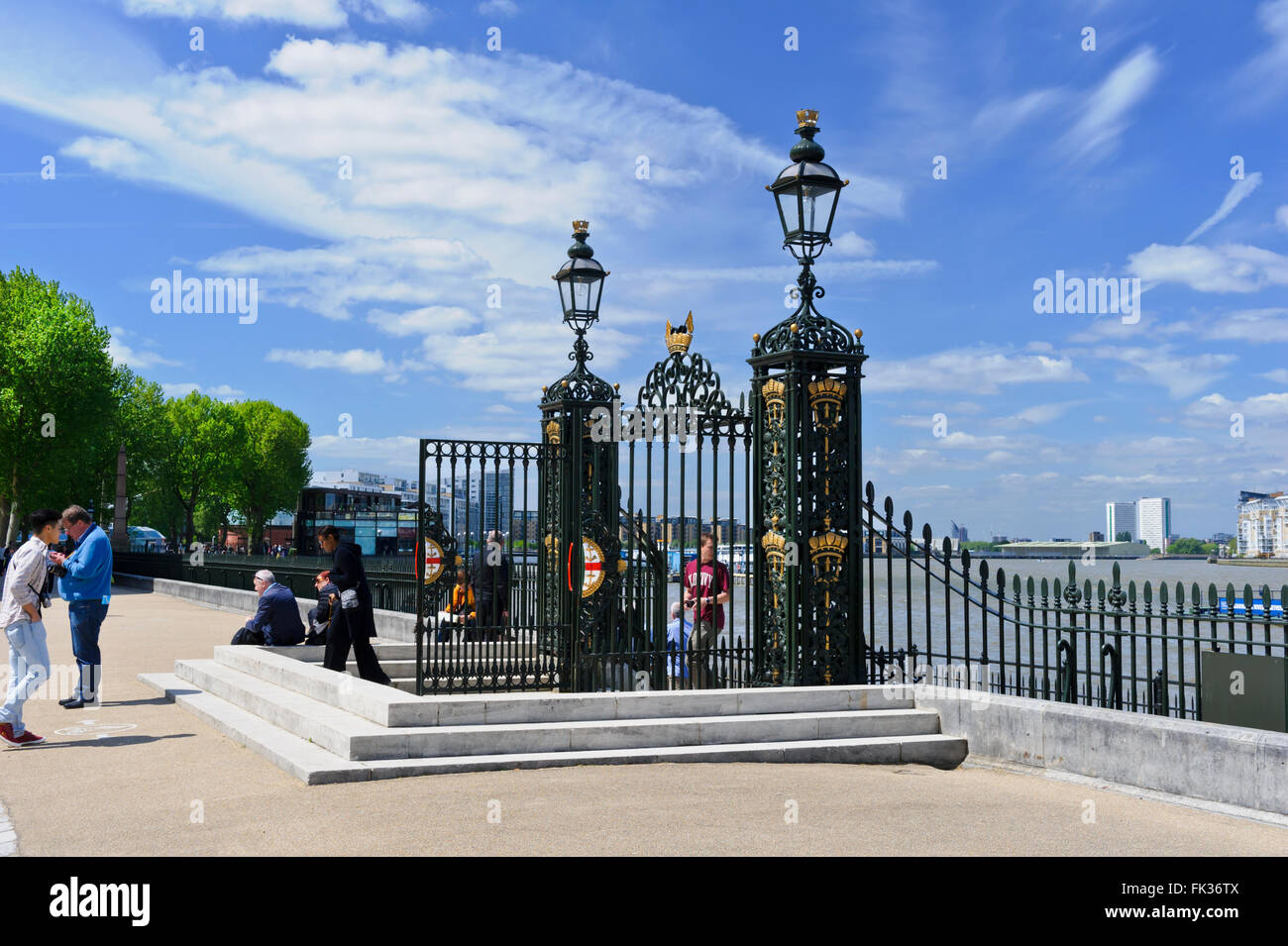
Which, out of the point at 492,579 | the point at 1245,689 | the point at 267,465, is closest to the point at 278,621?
the point at 492,579

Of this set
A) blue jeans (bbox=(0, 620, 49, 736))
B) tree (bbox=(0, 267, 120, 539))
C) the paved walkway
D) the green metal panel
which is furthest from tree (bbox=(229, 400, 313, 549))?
the green metal panel

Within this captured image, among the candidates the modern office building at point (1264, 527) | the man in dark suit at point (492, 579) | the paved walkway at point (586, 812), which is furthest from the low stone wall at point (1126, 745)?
the modern office building at point (1264, 527)

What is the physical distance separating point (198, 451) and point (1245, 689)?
7068 centimetres

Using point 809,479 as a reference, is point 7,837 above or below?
below

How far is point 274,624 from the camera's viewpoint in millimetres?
12875

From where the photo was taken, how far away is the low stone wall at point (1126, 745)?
6621mm

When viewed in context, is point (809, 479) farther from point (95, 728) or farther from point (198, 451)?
point (198, 451)

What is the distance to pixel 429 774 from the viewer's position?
7254 mm

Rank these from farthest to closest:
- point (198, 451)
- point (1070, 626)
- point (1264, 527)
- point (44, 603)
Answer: point (198, 451) < point (1264, 527) < point (44, 603) < point (1070, 626)

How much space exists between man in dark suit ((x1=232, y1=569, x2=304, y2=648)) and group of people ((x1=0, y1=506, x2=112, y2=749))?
2060 millimetres

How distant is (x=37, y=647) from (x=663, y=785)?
18.0 feet

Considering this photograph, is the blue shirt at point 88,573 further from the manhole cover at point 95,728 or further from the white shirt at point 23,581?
the manhole cover at point 95,728

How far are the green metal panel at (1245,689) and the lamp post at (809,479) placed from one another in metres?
2.61

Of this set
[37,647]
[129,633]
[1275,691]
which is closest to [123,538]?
[129,633]
